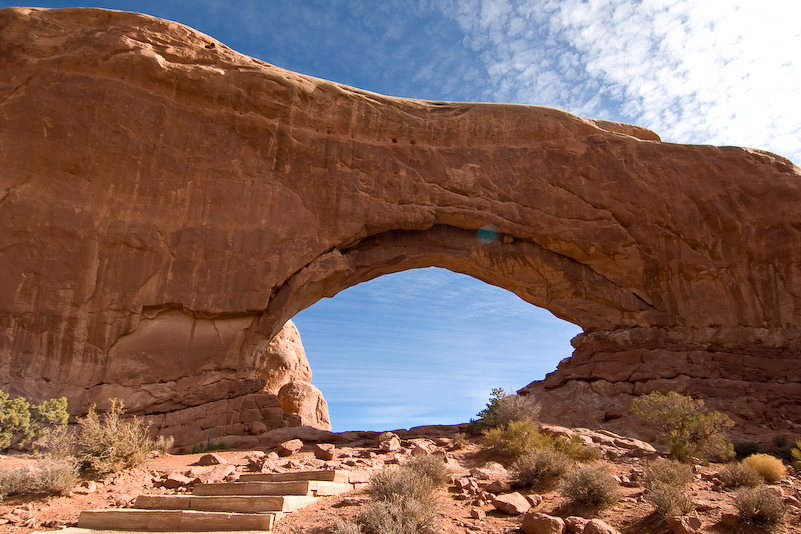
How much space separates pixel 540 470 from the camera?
7555mm

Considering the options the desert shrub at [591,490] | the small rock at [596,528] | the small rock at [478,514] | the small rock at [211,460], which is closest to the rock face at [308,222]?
the small rock at [211,460]

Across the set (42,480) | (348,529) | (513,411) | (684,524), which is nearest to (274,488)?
(348,529)

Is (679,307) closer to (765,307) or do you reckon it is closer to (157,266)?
(765,307)

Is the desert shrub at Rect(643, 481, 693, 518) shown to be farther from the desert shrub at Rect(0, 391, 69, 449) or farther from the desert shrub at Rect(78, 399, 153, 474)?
the desert shrub at Rect(0, 391, 69, 449)

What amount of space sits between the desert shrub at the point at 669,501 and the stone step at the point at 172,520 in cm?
423

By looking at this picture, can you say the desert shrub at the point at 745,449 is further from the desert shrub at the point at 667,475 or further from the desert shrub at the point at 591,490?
Result: the desert shrub at the point at 591,490

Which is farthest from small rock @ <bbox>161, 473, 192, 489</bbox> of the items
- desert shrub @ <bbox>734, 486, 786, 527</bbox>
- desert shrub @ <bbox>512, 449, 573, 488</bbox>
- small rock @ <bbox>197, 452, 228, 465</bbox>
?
desert shrub @ <bbox>734, 486, 786, 527</bbox>

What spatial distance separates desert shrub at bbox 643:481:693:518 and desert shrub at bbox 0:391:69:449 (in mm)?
9796

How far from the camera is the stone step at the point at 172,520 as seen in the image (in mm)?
5812

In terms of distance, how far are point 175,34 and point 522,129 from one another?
10406 millimetres

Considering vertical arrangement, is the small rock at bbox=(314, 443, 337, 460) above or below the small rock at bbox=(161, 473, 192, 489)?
above

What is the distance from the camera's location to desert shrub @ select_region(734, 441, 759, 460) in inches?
434

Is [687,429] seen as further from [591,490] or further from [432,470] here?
[432,470]

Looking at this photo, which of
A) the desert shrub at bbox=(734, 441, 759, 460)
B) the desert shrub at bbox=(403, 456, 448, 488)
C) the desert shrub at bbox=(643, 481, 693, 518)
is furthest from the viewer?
the desert shrub at bbox=(734, 441, 759, 460)
